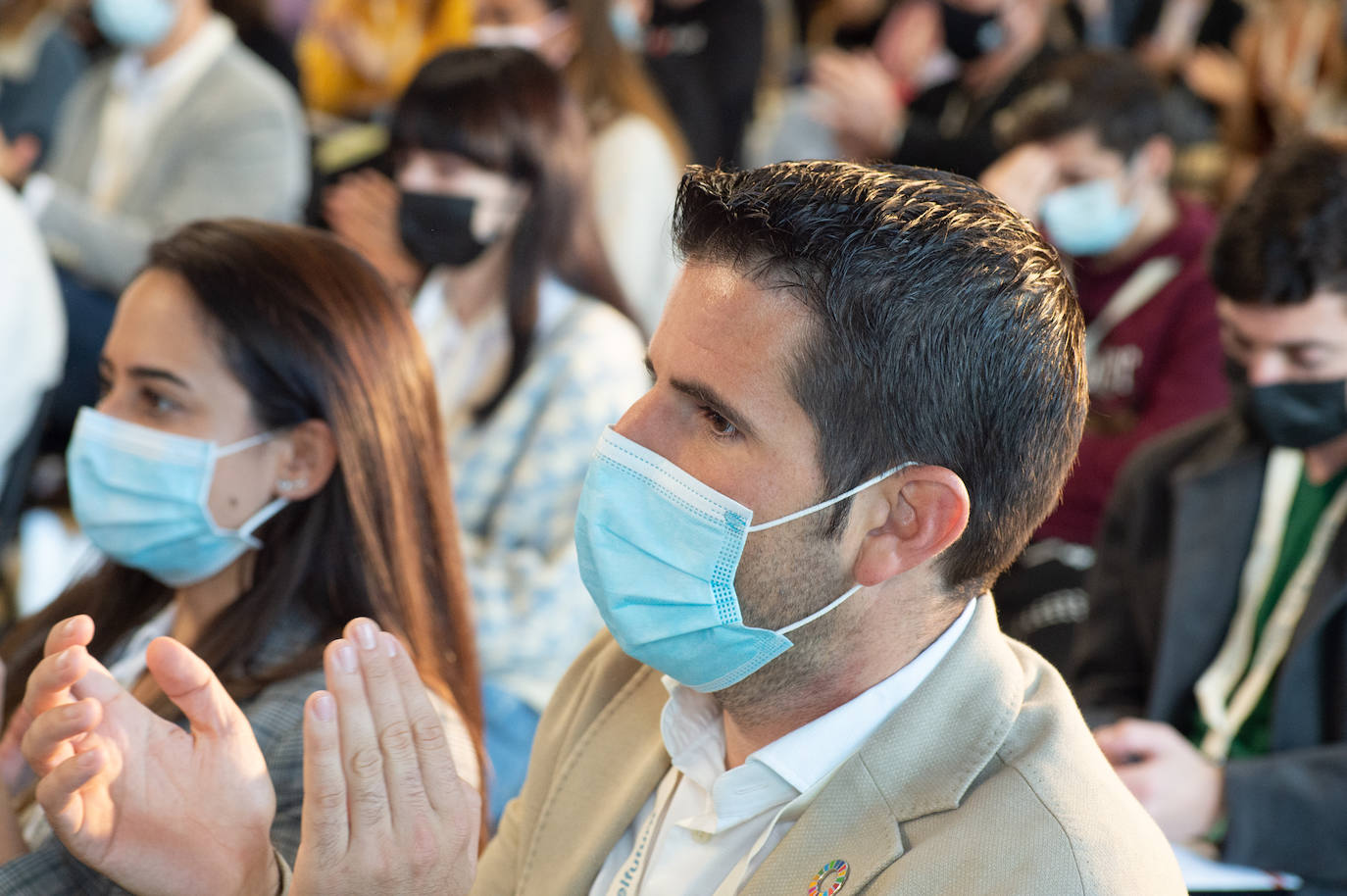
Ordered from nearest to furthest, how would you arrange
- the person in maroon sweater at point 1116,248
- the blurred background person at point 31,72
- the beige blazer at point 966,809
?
1. the beige blazer at point 966,809
2. the person in maroon sweater at point 1116,248
3. the blurred background person at point 31,72

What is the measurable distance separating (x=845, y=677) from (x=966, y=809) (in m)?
0.19

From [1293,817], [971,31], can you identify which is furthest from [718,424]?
[971,31]

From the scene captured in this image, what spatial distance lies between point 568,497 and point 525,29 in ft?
5.98

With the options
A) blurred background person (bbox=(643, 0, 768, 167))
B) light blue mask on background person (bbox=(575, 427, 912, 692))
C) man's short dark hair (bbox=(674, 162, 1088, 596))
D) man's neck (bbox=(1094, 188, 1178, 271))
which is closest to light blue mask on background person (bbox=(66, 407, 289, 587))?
light blue mask on background person (bbox=(575, 427, 912, 692))

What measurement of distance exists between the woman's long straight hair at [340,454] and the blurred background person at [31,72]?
3.02 meters

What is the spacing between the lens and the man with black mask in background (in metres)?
1.88

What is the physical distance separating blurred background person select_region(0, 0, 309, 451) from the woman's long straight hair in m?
1.79

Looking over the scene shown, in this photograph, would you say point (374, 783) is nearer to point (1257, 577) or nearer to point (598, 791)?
point (598, 791)

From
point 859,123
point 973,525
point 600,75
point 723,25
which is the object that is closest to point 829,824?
point 973,525

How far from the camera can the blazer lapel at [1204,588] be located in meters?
2.13

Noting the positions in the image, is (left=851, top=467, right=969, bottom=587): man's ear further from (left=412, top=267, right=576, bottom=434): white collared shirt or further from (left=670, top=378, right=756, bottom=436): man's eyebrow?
(left=412, top=267, right=576, bottom=434): white collared shirt

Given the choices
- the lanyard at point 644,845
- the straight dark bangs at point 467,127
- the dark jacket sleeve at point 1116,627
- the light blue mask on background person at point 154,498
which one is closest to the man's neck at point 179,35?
the straight dark bangs at point 467,127

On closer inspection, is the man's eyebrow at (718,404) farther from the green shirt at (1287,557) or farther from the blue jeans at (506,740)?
the green shirt at (1287,557)

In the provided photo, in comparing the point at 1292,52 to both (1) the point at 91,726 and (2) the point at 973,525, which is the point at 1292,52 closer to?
(2) the point at 973,525
